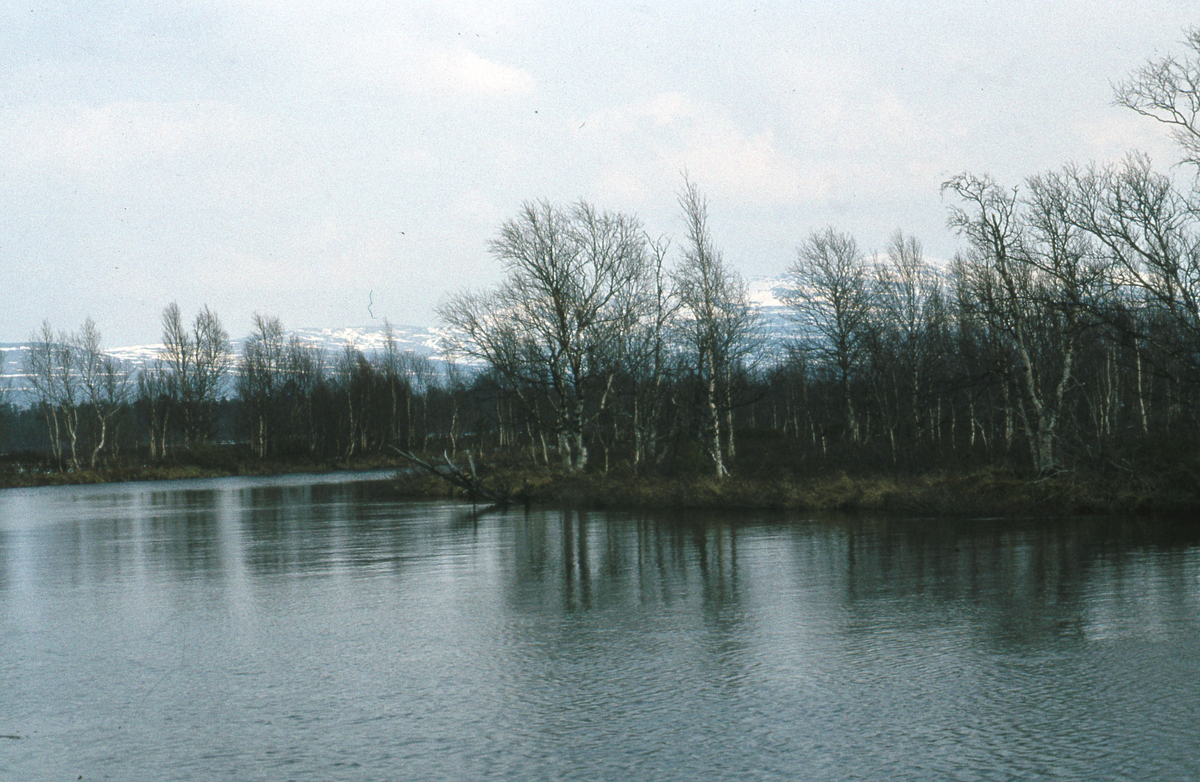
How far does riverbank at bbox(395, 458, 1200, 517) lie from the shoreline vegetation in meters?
0.02

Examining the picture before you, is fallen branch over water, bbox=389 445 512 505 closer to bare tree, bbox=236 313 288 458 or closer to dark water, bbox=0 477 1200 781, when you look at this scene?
dark water, bbox=0 477 1200 781

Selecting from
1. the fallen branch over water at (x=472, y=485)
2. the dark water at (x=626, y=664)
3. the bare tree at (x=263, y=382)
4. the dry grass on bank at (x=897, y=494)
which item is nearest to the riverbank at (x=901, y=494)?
the dry grass on bank at (x=897, y=494)

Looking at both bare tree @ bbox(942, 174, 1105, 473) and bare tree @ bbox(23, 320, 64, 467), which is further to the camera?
bare tree @ bbox(23, 320, 64, 467)

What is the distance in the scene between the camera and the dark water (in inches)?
254

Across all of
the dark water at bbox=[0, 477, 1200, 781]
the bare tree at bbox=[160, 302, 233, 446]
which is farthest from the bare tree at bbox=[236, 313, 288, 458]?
the dark water at bbox=[0, 477, 1200, 781]

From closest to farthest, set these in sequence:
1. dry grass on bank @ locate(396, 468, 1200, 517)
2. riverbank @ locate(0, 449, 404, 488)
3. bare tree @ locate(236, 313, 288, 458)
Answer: dry grass on bank @ locate(396, 468, 1200, 517) → riverbank @ locate(0, 449, 404, 488) → bare tree @ locate(236, 313, 288, 458)

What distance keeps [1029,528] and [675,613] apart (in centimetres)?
1262

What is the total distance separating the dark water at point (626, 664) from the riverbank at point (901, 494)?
16.6ft

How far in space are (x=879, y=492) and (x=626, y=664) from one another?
20.2 metres

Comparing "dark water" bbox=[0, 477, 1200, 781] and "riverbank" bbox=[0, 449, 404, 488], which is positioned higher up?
"riverbank" bbox=[0, 449, 404, 488]

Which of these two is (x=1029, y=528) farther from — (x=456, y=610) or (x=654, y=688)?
(x=654, y=688)

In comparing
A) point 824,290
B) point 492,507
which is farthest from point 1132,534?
point 824,290

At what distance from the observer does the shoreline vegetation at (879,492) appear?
23781 mm

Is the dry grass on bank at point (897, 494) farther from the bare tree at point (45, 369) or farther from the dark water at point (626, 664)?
the bare tree at point (45, 369)
